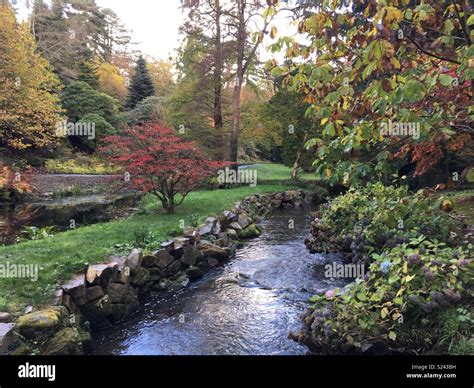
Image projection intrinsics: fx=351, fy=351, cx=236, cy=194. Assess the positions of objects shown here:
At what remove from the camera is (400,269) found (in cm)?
395

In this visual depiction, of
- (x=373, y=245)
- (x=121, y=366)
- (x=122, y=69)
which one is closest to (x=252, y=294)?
(x=373, y=245)

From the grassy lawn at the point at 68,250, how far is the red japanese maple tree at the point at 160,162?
0.89 m

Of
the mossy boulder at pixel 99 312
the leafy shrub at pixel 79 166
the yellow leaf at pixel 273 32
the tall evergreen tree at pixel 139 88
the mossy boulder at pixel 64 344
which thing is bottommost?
the mossy boulder at pixel 99 312

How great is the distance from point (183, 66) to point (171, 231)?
13719mm

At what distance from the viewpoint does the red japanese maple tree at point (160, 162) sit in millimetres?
8719

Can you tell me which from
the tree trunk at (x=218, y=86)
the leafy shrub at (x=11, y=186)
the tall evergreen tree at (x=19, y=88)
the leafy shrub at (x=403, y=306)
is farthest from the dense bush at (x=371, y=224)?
the tall evergreen tree at (x=19, y=88)

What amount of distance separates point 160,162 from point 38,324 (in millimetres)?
5448

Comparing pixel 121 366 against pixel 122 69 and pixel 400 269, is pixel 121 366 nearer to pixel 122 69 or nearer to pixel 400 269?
pixel 400 269

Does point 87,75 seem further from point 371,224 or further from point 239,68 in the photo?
point 371,224

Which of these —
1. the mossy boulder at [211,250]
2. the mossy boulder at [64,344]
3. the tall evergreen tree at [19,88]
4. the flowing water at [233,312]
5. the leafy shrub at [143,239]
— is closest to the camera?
the mossy boulder at [64,344]

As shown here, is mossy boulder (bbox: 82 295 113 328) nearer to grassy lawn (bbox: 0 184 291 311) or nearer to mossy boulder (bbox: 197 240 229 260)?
grassy lawn (bbox: 0 184 291 311)

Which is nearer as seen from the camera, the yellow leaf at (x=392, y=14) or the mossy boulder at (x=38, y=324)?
the yellow leaf at (x=392, y=14)

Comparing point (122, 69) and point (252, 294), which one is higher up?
point (122, 69)

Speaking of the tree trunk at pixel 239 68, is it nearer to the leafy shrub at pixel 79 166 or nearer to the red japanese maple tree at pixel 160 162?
the leafy shrub at pixel 79 166
